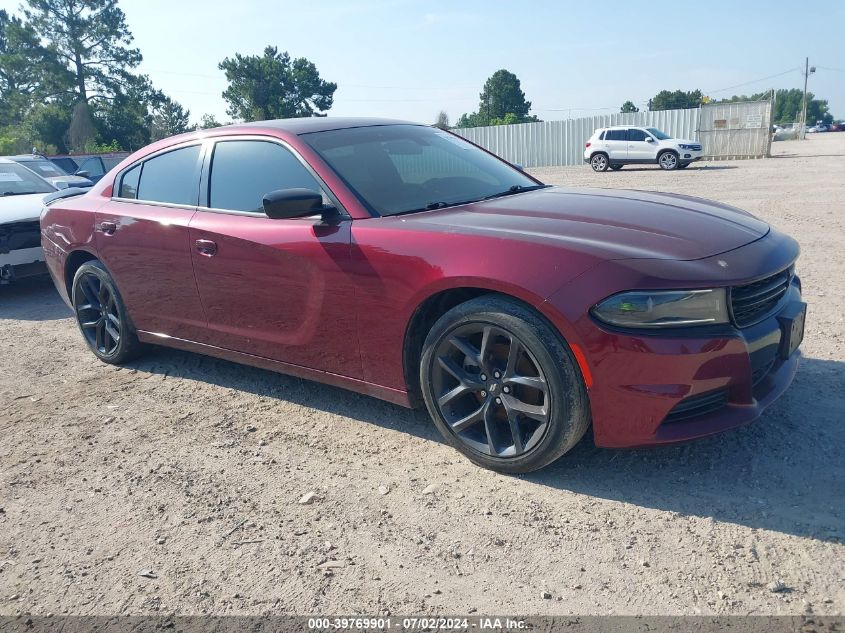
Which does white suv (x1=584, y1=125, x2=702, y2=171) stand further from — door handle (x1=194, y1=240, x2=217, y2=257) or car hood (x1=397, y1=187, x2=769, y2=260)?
door handle (x1=194, y1=240, x2=217, y2=257)

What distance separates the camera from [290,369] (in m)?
3.98

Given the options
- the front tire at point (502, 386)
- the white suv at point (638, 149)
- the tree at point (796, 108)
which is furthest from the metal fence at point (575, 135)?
the tree at point (796, 108)

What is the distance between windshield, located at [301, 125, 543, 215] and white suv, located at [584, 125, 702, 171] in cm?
2336

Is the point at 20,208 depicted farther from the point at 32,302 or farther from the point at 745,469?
the point at 745,469

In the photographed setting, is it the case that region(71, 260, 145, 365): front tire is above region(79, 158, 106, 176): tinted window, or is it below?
below

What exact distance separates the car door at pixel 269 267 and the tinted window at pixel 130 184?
87 cm

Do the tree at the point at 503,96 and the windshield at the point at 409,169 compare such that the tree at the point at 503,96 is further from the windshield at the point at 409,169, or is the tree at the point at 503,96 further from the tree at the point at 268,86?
the windshield at the point at 409,169

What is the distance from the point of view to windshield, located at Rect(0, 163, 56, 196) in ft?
29.6

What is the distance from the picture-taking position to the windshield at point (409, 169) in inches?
149

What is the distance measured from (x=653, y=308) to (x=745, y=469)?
918 mm

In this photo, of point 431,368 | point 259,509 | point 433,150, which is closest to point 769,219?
point 433,150

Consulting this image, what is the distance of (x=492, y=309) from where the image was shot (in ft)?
10.0

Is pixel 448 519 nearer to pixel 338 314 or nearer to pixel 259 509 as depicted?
→ pixel 259 509

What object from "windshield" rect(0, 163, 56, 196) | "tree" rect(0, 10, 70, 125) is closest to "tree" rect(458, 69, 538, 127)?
"tree" rect(0, 10, 70, 125)
